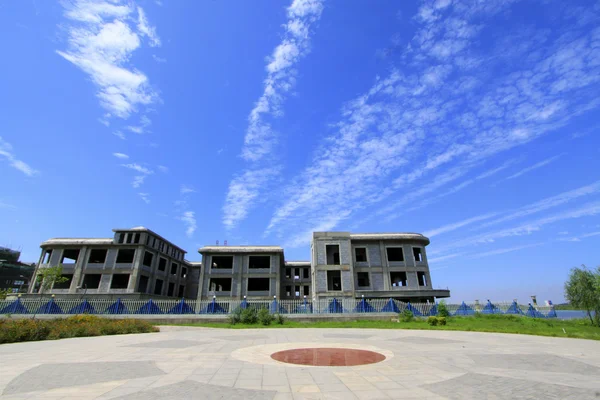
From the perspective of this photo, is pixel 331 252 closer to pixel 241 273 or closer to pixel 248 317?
pixel 241 273

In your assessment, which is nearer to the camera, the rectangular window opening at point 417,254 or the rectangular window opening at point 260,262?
the rectangular window opening at point 417,254

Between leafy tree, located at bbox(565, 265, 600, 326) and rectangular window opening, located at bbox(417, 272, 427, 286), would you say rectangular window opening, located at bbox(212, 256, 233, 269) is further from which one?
leafy tree, located at bbox(565, 265, 600, 326)

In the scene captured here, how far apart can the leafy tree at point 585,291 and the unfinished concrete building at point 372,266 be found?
1116 cm

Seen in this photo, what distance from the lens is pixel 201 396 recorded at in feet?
13.5

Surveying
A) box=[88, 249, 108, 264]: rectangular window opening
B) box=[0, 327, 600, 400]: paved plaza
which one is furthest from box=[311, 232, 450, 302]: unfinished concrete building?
box=[88, 249, 108, 264]: rectangular window opening

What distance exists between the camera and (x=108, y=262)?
33531 mm

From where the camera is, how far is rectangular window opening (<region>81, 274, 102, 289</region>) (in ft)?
111

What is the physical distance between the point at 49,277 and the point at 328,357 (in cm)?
3678

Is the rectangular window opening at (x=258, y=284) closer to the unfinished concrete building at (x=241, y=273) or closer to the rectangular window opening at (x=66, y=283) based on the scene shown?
the unfinished concrete building at (x=241, y=273)

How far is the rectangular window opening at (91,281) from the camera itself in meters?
33.7

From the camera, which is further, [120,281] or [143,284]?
[143,284]

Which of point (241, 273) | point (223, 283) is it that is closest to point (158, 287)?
point (223, 283)

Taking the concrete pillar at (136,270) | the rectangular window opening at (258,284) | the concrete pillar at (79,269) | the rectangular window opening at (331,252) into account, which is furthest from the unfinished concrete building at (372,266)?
the concrete pillar at (79,269)

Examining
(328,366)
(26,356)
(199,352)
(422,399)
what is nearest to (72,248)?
(26,356)
